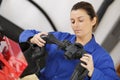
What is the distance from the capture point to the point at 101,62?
112 centimetres

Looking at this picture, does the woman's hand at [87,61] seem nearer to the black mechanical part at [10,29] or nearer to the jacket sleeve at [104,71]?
the jacket sleeve at [104,71]

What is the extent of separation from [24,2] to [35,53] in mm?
710

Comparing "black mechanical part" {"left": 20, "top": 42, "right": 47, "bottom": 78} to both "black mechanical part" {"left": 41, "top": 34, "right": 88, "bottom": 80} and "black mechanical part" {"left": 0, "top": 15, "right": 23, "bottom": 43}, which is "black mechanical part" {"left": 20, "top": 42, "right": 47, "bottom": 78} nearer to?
"black mechanical part" {"left": 41, "top": 34, "right": 88, "bottom": 80}

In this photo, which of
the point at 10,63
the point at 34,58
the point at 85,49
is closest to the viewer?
the point at 10,63

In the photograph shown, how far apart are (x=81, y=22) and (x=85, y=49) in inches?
4.4

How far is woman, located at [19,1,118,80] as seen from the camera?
1.10 meters

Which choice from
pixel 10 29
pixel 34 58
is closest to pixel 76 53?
pixel 34 58

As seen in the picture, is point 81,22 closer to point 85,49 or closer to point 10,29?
point 85,49

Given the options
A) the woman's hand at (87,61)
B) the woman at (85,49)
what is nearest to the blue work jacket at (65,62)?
the woman at (85,49)

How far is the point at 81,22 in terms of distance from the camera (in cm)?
114

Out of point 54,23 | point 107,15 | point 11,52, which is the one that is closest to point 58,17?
point 54,23

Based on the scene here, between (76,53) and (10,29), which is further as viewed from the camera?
(10,29)

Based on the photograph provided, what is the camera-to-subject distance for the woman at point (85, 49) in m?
1.10

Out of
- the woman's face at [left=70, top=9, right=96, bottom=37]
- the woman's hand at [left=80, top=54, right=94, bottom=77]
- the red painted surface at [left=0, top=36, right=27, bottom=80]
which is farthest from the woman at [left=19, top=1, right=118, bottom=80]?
the red painted surface at [left=0, top=36, right=27, bottom=80]
